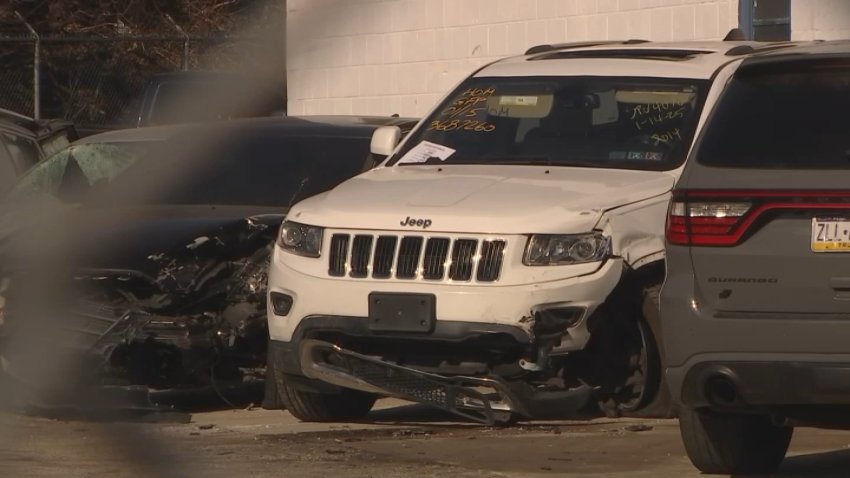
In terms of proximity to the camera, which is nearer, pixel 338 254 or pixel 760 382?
pixel 760 382

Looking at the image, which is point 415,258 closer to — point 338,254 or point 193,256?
point 338,254

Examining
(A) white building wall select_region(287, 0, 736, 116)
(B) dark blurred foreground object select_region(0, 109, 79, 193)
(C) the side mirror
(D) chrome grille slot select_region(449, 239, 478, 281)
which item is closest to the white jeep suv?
(D) chrome grille slot select_region(449, 239, 478, 281)

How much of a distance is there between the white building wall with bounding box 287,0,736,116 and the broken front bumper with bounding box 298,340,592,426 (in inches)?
191

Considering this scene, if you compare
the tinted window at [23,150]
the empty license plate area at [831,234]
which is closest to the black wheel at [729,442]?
the empty license plate area at [831,234]

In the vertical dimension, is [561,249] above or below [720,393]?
above

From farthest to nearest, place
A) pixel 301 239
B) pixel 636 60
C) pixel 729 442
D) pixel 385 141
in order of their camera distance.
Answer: pixel 385 141 → pixel 636 60 → pixel 301 239 → pixel 729 442

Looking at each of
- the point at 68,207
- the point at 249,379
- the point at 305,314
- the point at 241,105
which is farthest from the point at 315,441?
the point at 241,105

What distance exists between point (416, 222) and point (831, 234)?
2.04 meters

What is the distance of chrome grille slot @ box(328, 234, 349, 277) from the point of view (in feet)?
23.7

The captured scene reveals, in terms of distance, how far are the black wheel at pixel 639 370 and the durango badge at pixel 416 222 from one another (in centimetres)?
85

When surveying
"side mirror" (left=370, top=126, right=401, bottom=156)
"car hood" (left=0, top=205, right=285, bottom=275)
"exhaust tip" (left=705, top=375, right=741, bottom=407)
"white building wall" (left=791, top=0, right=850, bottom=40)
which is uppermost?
"white building wall" (left=791, top=0, right=850, bottom=40)

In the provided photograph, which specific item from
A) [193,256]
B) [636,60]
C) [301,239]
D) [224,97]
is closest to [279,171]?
[193,256]

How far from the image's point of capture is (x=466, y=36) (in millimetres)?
14727

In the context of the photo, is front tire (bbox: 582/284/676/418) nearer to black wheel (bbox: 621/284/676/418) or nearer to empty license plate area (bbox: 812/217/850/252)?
black wheel (bbox: 621/284/676/418)
